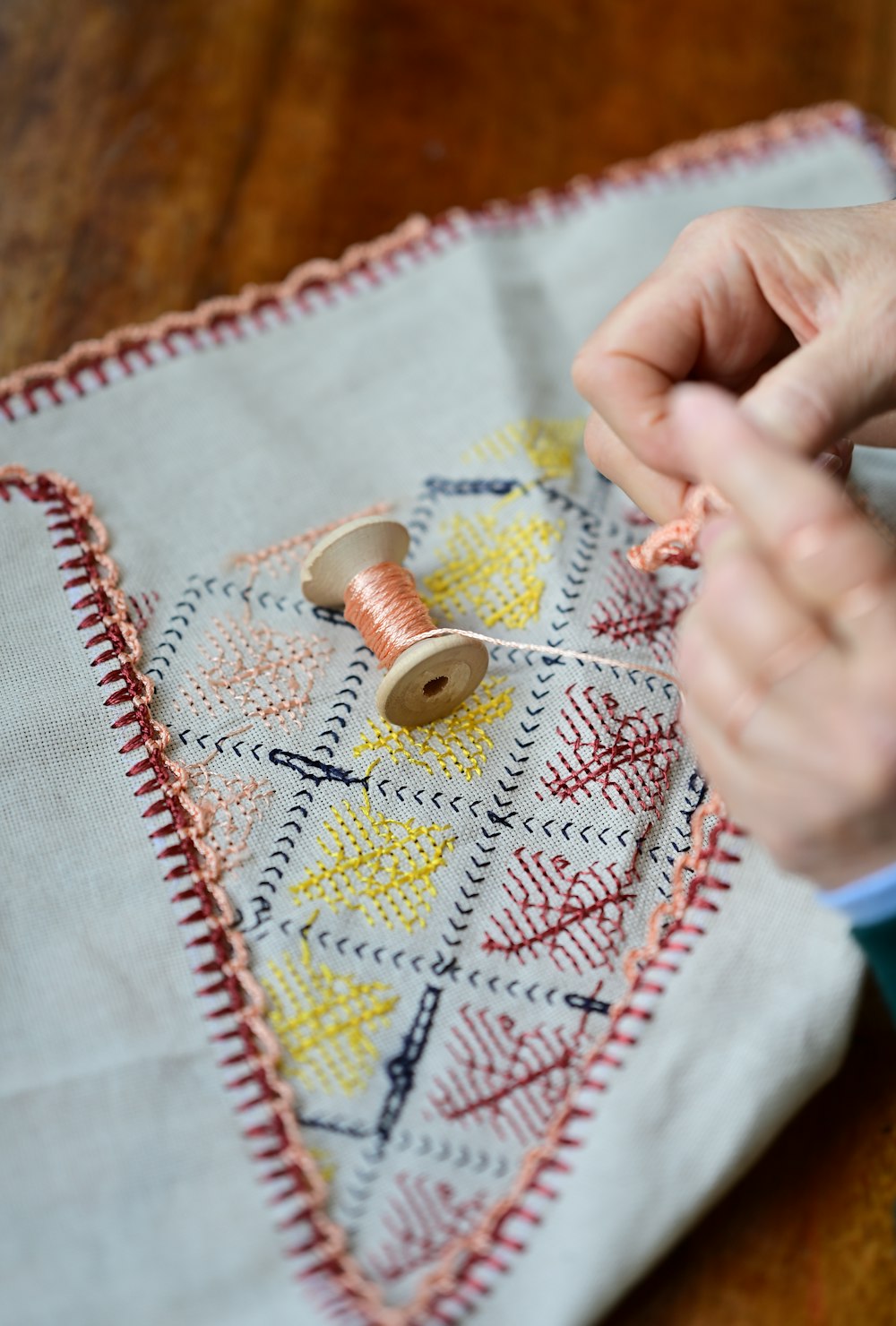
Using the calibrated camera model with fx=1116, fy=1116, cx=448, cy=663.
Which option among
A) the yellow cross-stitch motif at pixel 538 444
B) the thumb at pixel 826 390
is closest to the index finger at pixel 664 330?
the thumb at pixel 826 390

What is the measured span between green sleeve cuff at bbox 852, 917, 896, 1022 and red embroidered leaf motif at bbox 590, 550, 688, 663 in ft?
1.23

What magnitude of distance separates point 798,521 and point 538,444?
0.60 meters

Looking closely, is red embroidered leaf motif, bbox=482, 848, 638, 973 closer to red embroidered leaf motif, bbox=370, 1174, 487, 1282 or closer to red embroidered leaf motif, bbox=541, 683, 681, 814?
red embroidered leaf motif, bbox=541, 683, 681, 814

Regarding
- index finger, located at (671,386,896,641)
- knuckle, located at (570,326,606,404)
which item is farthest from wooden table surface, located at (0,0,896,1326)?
index finger, located at (671,386,896,641)

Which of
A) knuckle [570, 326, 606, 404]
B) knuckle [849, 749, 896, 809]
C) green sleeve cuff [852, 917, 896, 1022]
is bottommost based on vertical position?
green sleeve cuff [852, 917, 896, 1022]

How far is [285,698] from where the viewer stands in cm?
117

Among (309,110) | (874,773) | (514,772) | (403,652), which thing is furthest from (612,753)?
(309,110)

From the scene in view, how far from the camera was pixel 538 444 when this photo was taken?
137 centimetres

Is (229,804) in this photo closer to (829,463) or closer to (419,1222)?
(419,1222)

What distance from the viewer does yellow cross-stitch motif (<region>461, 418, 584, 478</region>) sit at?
135cm

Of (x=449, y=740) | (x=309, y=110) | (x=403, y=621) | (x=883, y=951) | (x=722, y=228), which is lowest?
(x=883, y=951)

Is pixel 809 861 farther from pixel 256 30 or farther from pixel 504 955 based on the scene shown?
pixel 256 30

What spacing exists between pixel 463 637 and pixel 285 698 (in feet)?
0.71

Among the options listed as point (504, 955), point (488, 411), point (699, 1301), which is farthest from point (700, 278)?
point (699, 1301)
